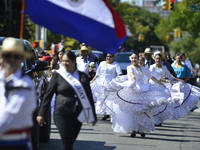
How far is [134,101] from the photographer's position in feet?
39.9

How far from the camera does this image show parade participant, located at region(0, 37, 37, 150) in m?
4.86

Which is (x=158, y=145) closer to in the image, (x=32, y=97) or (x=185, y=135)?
(x=185, y=135)

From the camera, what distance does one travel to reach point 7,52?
486 centimetres

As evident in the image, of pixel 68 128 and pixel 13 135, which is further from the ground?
pixel 13 135

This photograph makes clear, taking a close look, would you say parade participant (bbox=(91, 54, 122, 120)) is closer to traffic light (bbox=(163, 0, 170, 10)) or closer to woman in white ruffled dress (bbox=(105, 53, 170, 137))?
woman in white ruffled dress (bbox=(105, 53, 170, 137))

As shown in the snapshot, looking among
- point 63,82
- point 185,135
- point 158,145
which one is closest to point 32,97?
point 63,82

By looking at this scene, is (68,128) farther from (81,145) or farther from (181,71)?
(181,71)

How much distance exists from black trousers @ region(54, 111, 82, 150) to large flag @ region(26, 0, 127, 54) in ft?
4.80

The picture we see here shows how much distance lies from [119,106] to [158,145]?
4.87 ft

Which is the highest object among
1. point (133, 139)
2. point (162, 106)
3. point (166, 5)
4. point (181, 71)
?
point (166, 5)

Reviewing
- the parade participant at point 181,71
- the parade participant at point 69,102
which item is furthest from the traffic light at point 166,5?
the parade participant at point 69,102

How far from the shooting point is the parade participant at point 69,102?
7426 mm

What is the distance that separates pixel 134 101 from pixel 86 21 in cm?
596

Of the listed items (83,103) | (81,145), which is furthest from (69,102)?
(81,145)
